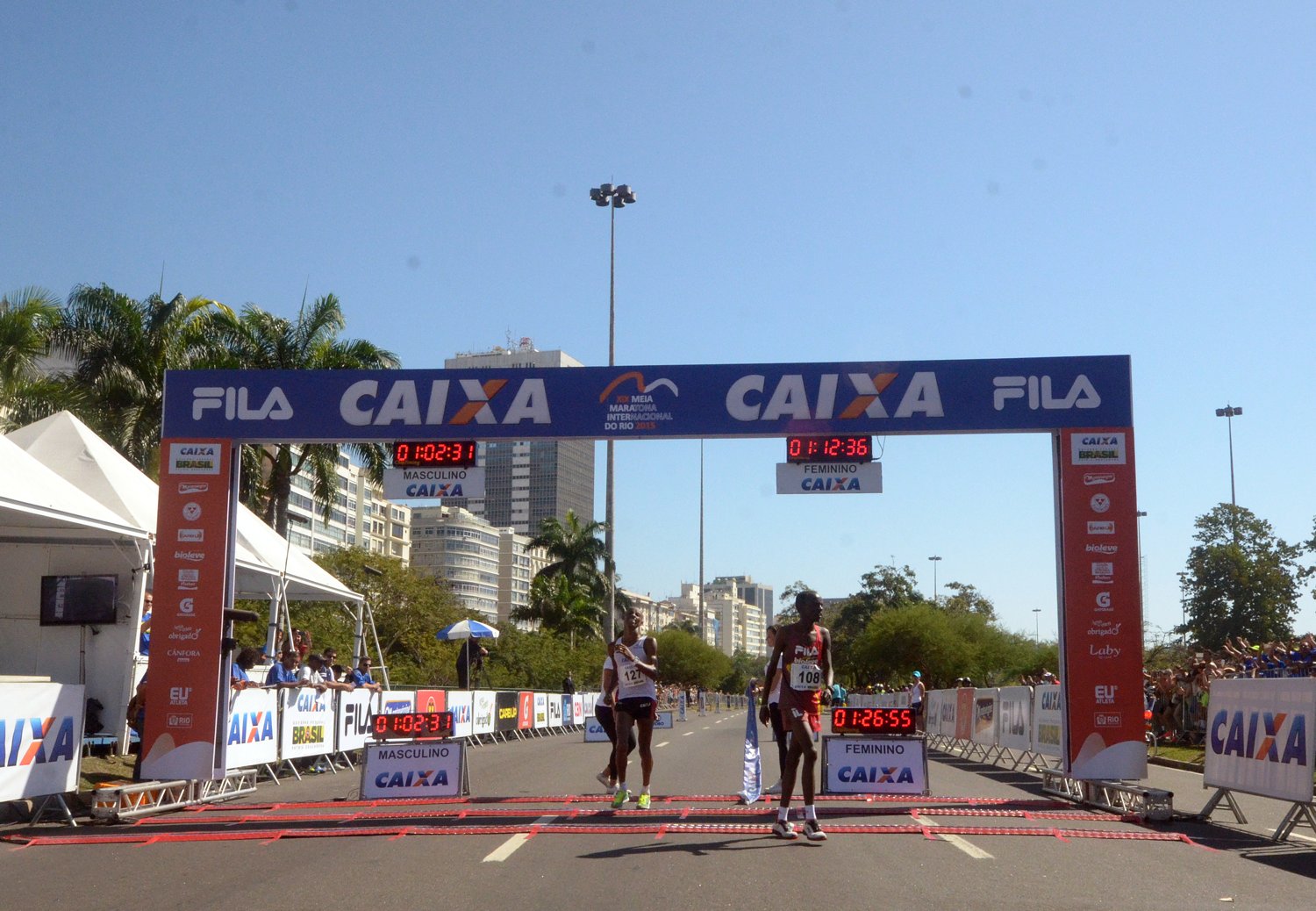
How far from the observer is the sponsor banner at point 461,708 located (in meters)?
24.7

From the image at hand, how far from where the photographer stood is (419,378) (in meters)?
13.8

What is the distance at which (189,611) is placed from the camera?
43.7 feet

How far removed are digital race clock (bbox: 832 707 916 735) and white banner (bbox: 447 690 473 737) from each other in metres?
12.8

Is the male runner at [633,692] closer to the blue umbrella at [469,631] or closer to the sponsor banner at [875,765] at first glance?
the sponsor banner at [875,765]

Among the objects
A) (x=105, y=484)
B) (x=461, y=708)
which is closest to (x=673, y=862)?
(x=105, y=484)

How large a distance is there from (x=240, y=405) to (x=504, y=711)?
696 inches

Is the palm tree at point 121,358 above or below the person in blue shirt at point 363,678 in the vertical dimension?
above

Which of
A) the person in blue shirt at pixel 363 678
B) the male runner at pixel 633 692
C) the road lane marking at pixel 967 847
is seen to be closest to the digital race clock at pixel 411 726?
the male runner at pixel 633 692

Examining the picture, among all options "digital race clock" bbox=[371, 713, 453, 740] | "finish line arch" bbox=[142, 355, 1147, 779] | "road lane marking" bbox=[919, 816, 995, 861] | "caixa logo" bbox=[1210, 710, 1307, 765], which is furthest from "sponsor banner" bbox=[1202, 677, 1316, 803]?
"digital race clock" bbox=[371, 713, 453, 740]

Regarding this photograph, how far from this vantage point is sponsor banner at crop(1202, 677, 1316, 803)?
9.72 m

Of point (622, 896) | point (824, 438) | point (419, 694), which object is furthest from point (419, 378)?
point (419, 694)

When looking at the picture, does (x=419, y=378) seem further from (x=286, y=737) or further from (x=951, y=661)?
(x=951, y=661)

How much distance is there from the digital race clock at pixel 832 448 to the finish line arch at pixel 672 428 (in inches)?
7.1

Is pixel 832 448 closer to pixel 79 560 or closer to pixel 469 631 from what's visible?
pixel 79 560
